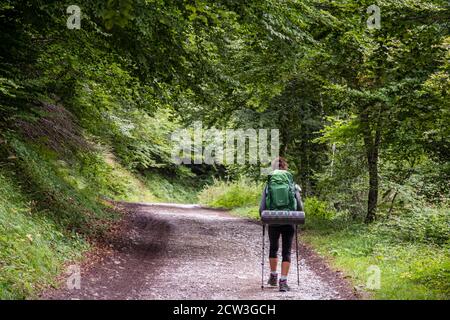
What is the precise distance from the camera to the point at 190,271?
9508 millimetres

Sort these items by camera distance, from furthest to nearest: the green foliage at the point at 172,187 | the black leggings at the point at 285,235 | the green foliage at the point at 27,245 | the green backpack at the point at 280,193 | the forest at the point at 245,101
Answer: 1. the green foliage at the point at 172,187
2. the forest at the point at 245,101
3. the black leggings at the point at 285,235
4. the green backpack at the point at 280,193
5. the green foliage at the point at 27,245

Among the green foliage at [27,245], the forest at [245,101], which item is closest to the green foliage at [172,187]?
the forest at [245,101]

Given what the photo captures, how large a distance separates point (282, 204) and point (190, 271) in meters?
2.54

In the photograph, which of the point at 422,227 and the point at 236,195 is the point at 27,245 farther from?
the point at 236,195

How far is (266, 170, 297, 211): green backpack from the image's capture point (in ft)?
26.2

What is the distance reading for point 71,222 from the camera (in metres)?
11.1

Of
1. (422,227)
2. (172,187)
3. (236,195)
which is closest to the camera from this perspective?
(422,227)

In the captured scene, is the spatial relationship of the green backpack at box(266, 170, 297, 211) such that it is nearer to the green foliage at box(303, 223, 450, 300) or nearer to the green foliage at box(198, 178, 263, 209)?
the green foliage at box(303, 223, 450, 300)

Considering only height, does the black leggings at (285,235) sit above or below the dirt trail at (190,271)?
above

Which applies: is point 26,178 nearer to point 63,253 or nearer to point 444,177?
point 63,253

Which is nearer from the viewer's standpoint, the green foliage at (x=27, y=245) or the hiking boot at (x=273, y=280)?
the green foliage at (x=27, y=245)

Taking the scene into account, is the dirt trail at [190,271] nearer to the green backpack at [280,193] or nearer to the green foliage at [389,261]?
the green foliage at [389,261]

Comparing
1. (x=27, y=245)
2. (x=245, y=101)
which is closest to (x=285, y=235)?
(x=27, y=245)

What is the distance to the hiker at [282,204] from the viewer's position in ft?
26.2
